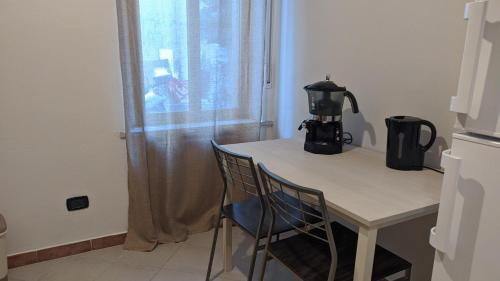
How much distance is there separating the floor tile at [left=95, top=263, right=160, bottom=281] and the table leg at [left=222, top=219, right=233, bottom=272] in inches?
16.2

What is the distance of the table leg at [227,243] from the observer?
200 cm

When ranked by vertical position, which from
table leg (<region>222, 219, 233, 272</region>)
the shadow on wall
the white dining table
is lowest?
table leg (<region>222, 219, 233, 272</region>)

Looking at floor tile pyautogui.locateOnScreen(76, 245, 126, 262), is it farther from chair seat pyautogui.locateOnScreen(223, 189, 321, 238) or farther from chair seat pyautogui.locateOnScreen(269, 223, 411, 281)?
chair seat pyautogui.locateOnScreen(269, 223, 411, 281)

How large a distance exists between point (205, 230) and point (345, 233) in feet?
3.90

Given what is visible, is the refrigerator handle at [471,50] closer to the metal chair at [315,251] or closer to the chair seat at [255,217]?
the metal chair at [315,251]

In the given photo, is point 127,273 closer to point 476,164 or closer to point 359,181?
point 359,181

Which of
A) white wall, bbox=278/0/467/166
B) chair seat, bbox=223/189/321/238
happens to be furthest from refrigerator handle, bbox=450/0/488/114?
chair seat, bbox=223/189/321/238

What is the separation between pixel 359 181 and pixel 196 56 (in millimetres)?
1282

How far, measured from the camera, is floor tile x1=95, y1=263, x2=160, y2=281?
6.66ft

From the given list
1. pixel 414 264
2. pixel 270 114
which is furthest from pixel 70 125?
pixel 414 264

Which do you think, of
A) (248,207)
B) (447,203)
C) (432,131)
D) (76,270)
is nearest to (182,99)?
(248,207)

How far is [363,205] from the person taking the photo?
1.25 metres

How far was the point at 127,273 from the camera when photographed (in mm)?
2078

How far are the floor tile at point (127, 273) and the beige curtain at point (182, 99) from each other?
20cm
